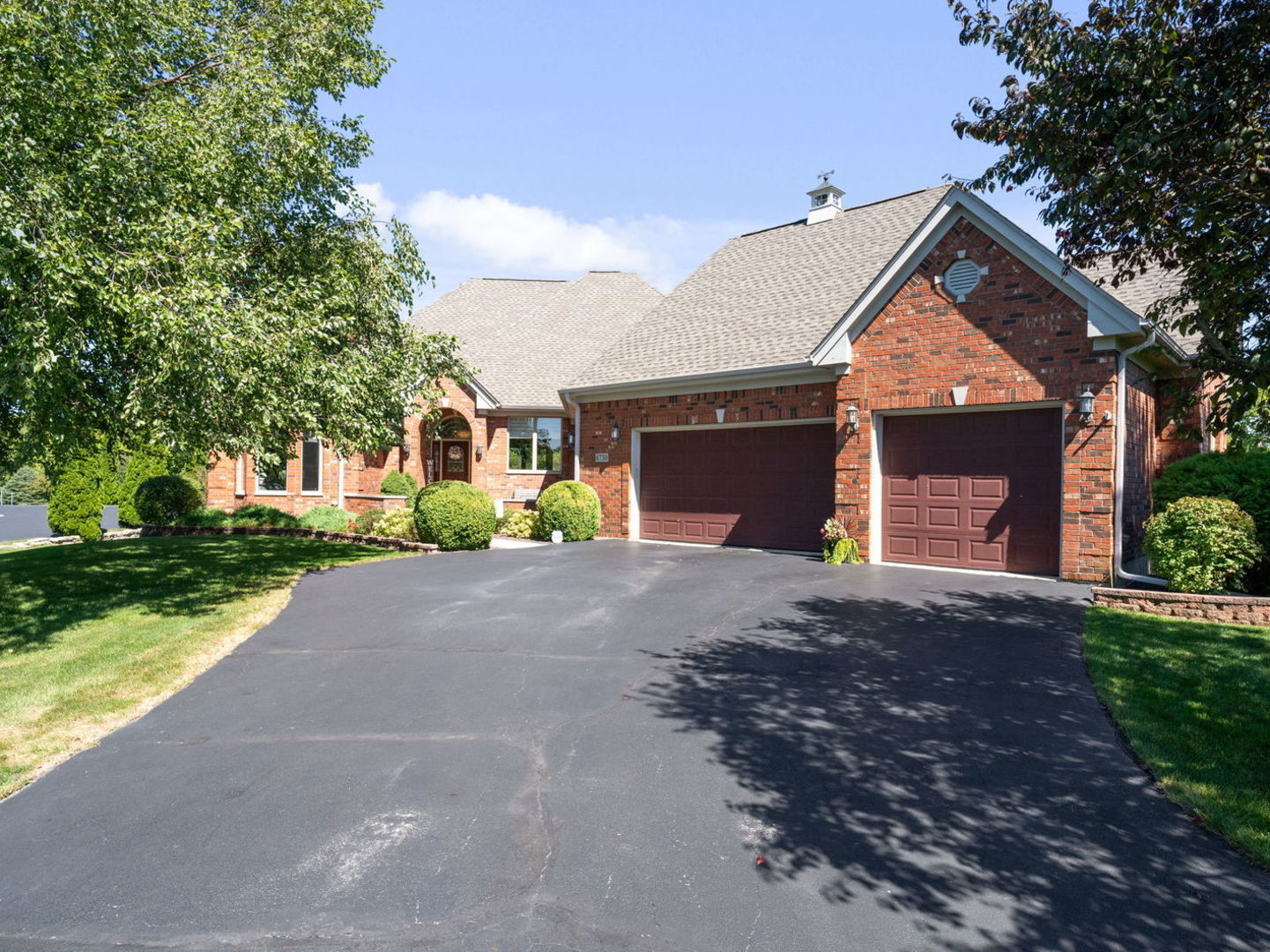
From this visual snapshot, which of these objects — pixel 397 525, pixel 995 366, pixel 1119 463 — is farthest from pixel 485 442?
pixel 1119 463

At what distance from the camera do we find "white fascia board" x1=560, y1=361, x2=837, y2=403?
1441 centimetres

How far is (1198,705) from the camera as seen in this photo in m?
6.00

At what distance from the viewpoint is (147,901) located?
3.51 m

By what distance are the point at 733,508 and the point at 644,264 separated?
17.3 m

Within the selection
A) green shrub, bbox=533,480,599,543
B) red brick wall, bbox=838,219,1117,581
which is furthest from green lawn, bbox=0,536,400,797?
red brick wall, bbox=838,219,1117,581

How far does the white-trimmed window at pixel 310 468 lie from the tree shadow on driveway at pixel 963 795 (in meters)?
18.9

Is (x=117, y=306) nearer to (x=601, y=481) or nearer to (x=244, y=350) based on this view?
(x=244, y=350)

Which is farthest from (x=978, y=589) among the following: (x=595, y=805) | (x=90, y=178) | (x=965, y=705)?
(x=90, y=178)

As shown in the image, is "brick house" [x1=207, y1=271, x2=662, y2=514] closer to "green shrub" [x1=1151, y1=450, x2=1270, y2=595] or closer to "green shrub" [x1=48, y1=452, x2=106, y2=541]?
"green shrub" [x1=48, y1=452, x2=106, y2=541]

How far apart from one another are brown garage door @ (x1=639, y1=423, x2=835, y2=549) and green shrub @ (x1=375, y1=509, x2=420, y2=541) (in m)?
5.79

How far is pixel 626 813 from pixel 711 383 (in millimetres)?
12552

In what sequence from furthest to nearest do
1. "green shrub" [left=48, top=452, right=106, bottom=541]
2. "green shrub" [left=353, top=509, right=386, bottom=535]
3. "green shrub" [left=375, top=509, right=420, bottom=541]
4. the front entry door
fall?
1. the front entry door
2. "green shrub" [left=48, top=452, right=106, bottom=541]
3. "green shrub" [left=353, top=509, right=386, bottom=535]
4. "green shrub" [left=375, top=509, right=420, bottom=541]

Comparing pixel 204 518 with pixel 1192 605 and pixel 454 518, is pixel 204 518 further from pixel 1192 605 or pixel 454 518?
pixel 1192 605

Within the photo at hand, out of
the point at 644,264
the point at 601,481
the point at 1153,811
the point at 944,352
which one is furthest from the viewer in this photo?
the point at 644,264
